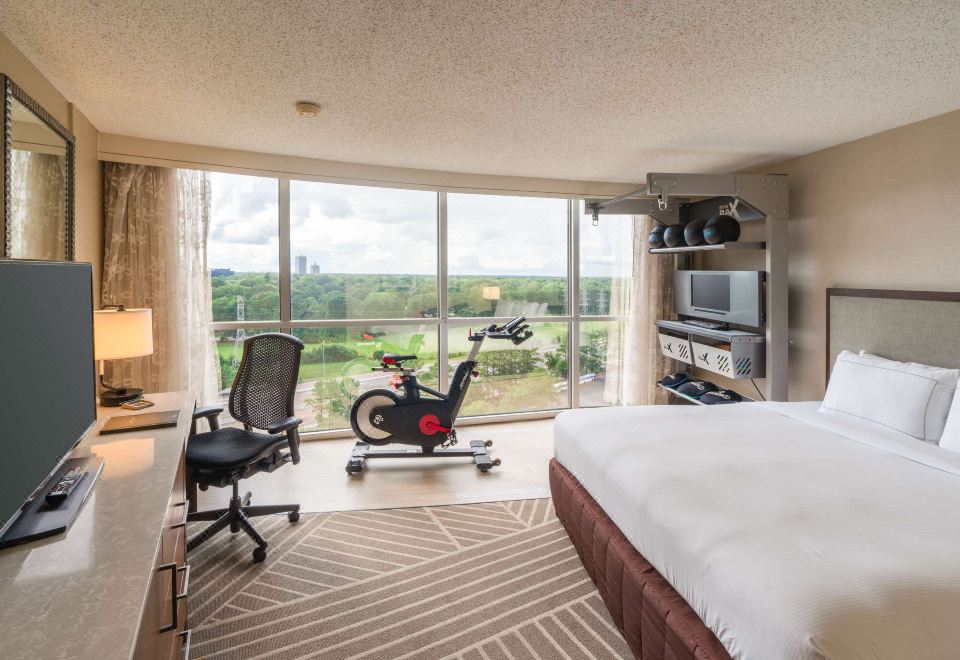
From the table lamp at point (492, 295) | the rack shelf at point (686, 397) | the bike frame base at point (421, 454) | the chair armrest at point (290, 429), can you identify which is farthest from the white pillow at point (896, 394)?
the chair armrest at point (290, 429)

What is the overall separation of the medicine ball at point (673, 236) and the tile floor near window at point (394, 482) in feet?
6.97

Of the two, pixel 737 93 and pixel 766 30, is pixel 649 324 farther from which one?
pixel 766 30

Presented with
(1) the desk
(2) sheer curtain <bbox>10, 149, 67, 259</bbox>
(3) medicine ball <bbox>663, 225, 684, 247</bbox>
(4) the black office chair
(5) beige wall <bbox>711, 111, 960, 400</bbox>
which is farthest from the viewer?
(3) medicine ball <bbox>663, 225, 684, 247</bbox>

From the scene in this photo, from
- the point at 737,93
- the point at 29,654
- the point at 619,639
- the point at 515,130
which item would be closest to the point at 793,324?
the point at 737,93

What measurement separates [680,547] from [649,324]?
12.5 feet

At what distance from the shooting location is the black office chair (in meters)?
2.57

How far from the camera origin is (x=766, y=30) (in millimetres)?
2025

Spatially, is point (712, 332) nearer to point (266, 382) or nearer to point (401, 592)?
point (401, 592)

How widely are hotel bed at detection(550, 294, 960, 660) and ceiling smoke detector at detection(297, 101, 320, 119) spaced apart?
2.28m

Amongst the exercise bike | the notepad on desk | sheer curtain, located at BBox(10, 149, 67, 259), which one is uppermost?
sheer curtain, located at BBox(10, 149, 67, 259)

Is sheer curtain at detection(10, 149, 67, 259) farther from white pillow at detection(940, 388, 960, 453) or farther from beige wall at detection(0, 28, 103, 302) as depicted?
white pillow at detection(940, 388, 960, 453)

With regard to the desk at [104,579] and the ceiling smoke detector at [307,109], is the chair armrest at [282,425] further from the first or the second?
the ceiling smoke detector at [307,109]

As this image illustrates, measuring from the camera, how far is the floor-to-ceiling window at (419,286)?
4262 millimetres

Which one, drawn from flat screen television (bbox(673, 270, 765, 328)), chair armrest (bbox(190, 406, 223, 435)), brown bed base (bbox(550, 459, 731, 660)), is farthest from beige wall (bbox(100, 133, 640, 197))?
brown bed base (bbox(550, 459, 731, 660))
